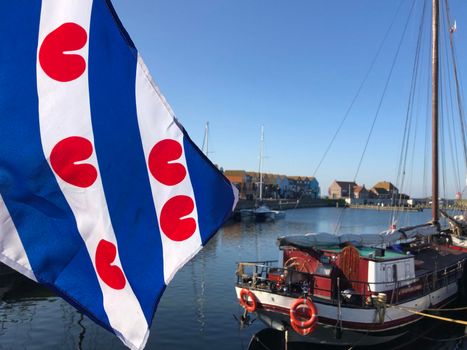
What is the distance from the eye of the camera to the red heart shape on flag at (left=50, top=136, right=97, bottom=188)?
12.0ft

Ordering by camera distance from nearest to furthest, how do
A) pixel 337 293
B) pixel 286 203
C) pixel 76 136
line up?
pixel 76 136 < pixel 337 293 < pixel 286 203

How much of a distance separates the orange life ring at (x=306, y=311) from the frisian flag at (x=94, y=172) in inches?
502

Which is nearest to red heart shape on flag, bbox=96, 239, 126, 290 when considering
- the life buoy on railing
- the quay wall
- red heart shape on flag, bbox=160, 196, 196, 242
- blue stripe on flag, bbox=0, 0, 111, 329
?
blue stripe on flag, bbox=0, 0, 111, 329

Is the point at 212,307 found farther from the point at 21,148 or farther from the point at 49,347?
the point at 21,148

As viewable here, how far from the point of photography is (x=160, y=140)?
4062 millimetres

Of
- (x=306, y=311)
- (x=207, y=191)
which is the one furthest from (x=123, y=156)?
(x=306, y=311)

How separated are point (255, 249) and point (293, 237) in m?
30.0

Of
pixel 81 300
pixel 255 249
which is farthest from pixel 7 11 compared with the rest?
pixel 255 249

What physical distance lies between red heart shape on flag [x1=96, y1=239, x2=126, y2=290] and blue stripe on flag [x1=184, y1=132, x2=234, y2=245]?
85 centimetres

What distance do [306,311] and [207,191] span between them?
42.8 ft

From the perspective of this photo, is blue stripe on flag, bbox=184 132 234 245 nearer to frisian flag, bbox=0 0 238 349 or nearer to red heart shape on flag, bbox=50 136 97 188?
→ frisian flag, bbox=0 0 238 349

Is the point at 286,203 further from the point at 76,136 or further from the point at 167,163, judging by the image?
the point at 76,136

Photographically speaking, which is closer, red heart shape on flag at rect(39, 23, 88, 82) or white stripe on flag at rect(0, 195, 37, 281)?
white stripe on flag at rect(0, 195, 37, 281)

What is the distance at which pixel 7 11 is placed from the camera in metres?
3.45
